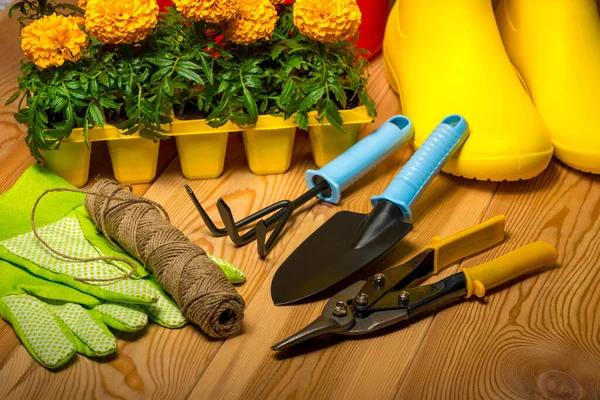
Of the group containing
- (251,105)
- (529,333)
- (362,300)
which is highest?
(251,105)

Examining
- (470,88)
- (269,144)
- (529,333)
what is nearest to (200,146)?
(269,144)

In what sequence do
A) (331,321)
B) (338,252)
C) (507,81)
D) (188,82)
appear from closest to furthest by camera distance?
(331,321) < (338,252) < (188,82) < (507,81)

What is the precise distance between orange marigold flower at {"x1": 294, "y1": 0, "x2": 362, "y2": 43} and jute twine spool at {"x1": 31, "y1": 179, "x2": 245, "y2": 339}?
1.15 feet

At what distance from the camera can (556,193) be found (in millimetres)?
1360

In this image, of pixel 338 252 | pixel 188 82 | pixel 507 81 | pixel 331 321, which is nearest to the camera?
pixel 331 321

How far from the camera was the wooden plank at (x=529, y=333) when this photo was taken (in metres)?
1.04

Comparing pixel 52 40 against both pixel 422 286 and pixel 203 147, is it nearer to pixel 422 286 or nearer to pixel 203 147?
pixel 203 147

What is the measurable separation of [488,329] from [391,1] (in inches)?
38.6

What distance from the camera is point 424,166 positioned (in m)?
1.25

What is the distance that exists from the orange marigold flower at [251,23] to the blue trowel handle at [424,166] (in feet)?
0.98

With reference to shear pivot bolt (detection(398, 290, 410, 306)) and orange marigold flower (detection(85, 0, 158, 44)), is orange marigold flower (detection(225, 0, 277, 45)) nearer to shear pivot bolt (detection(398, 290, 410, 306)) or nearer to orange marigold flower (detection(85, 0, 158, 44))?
orange marigold flower (detection(85, 0, 158, 44))

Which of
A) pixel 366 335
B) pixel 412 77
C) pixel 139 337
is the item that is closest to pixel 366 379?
pixel 366 335

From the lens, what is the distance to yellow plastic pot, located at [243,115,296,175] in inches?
51.4

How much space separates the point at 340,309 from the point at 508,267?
0.82 feet
